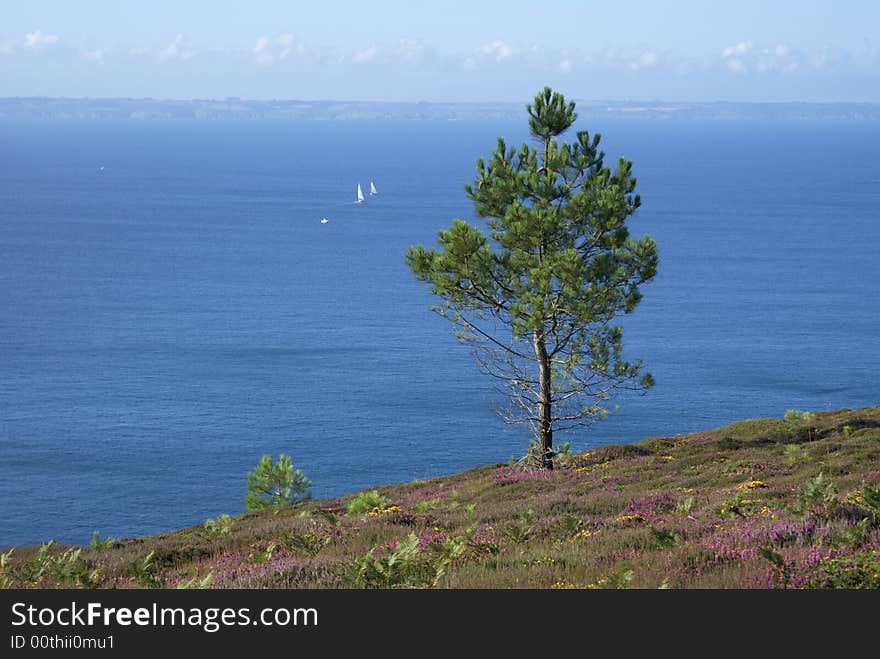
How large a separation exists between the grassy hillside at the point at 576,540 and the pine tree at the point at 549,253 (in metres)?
4.32

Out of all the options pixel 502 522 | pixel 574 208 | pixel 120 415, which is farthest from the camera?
pixel 120 415

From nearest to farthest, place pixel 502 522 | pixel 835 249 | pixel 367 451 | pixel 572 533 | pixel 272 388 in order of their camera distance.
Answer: pixel 572 533, pixel 502 522, pixel 367 451, pixel 272 388, pixel 835 249

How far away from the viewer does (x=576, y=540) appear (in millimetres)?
13875

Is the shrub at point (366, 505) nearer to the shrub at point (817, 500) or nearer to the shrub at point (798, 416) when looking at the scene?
the shrub at point (817, 500)

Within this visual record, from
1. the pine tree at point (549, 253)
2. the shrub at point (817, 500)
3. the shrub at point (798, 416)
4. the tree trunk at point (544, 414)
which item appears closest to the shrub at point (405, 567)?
the shrub at point (817, 500)

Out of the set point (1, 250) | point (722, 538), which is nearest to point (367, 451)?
point (722, 538)

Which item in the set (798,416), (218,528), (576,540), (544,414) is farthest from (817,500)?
(798,416)

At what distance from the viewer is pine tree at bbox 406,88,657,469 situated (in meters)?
28.5

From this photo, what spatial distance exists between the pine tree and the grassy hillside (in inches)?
170

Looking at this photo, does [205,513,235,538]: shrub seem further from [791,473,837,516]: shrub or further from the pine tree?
[791,473,837,516]: shrub
